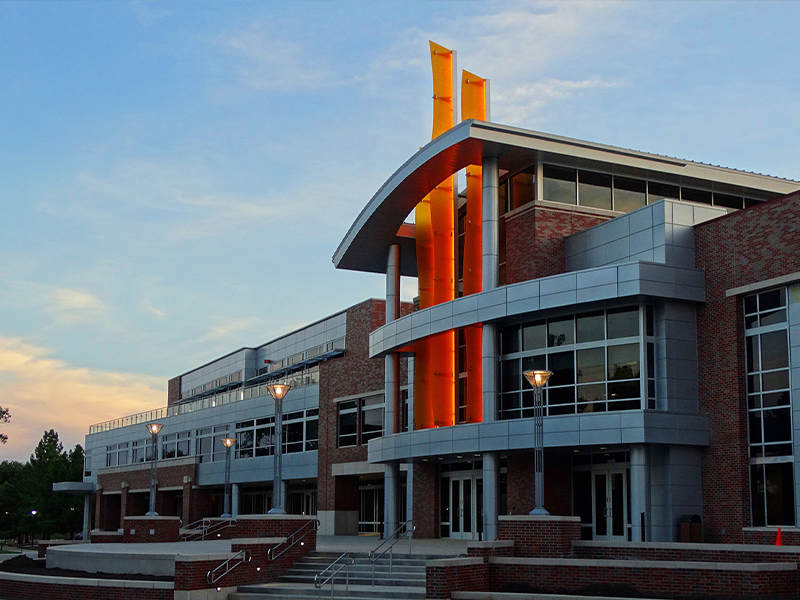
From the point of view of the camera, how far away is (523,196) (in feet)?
116

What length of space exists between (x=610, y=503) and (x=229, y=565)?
13007mm

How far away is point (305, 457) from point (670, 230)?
29.3 meters

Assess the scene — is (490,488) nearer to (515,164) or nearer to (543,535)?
(543,535)

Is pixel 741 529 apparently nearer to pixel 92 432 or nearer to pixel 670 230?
pixel 670 230

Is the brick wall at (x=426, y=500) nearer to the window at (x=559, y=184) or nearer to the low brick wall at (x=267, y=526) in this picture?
the window at (x=559, y=184)

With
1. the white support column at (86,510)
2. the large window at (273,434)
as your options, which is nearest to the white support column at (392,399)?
the large window at (273,434)

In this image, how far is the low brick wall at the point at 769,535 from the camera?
25.8 metres

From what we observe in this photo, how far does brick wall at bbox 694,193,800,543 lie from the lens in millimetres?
27734

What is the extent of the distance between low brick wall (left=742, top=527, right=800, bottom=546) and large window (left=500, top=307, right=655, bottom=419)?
15.0 ft

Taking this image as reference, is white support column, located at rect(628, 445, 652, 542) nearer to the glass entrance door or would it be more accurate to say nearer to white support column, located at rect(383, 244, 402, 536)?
the glass entrance door

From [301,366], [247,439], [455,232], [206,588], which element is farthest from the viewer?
[301,366]

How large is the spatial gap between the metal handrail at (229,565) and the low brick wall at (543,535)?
253 inches

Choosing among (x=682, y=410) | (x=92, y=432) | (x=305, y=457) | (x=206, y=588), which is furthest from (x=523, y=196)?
(x=92, y=432)

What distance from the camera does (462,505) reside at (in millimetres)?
38062
